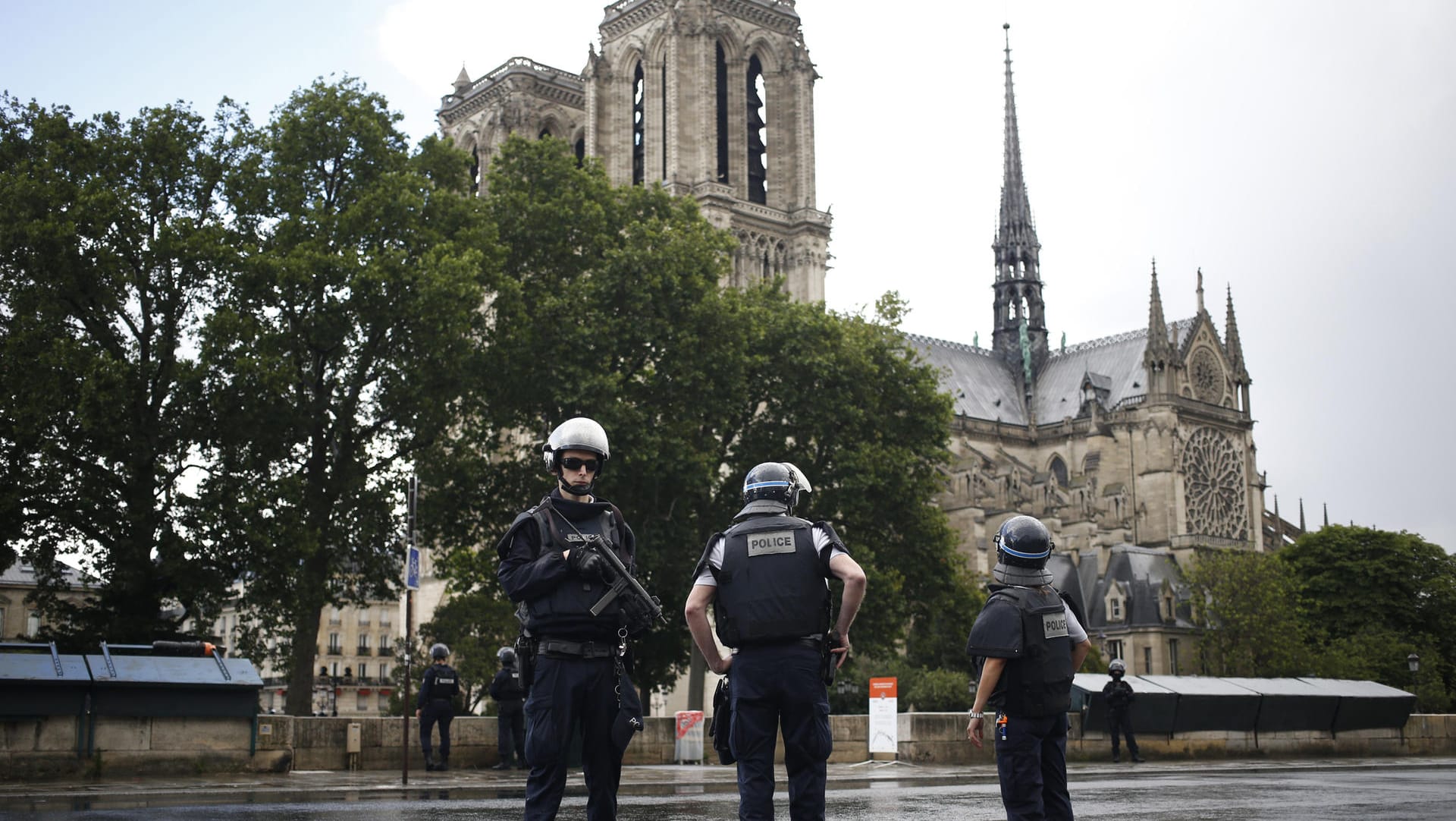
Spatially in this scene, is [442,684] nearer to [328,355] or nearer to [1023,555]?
[328,355]

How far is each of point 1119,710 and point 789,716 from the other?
1728 cm

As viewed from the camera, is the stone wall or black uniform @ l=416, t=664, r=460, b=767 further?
black uniform @ l=416, t=664, r=460, b=767

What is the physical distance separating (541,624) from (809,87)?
257 ft

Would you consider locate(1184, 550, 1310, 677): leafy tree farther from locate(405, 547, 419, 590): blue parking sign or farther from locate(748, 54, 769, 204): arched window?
locate(405, 547, 419, 590): blue parking sign

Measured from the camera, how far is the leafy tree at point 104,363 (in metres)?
27.7

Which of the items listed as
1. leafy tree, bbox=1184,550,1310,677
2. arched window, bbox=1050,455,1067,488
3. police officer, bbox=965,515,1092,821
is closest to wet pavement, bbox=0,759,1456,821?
police officer, bbox=965,515,1092,821

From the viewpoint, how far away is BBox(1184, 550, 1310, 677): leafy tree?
62.5 metres

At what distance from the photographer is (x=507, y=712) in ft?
68.5

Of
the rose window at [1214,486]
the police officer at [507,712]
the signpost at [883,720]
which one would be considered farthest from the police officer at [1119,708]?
the rose window at [1214,486]

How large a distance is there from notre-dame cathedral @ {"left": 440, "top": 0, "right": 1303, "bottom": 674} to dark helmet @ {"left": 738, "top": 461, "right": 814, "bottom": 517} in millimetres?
62632

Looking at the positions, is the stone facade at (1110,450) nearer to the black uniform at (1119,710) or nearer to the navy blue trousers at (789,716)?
the black uniform at (1119,710)

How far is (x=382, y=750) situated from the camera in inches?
835

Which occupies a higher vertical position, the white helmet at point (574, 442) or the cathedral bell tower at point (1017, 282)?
the cathedral bell tower at point (1017, 282)

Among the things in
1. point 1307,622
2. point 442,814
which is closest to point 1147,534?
point 1307,622
